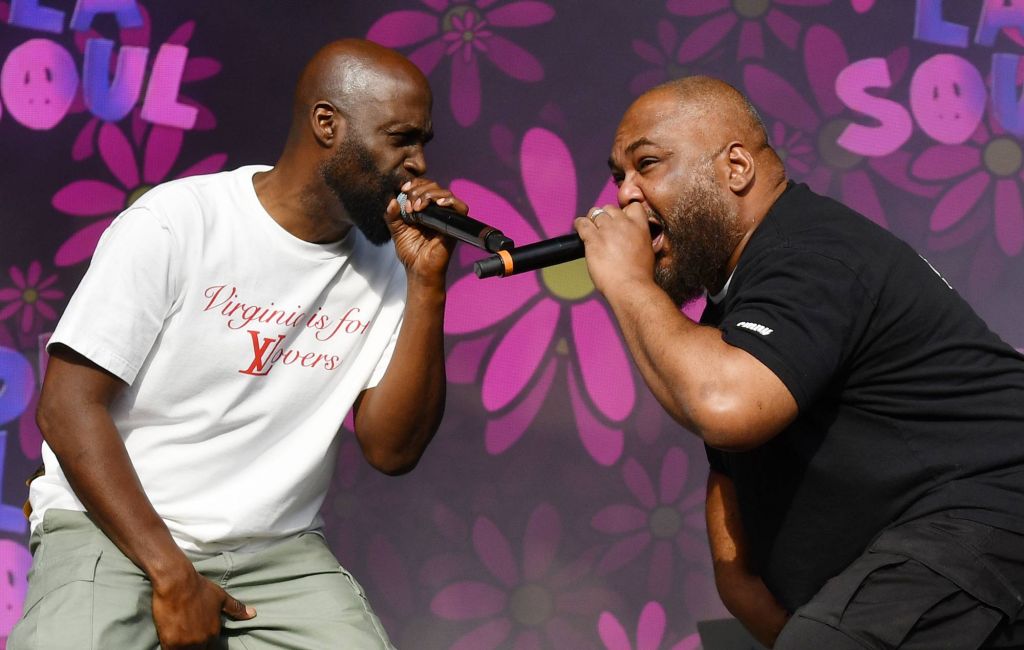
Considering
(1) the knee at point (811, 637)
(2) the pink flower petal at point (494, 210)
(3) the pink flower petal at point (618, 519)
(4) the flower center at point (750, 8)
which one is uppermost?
(4) the flower center at point (750, 8)

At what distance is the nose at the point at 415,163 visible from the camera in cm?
241

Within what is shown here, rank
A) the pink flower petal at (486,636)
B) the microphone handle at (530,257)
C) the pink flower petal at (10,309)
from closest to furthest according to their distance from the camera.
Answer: the microphone handle at (530,257) < the pink flower petal at (10,309) < the pink flower petal at (486,636)

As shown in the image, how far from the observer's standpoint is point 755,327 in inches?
66.4

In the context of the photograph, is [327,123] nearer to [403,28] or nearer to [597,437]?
[403,28]

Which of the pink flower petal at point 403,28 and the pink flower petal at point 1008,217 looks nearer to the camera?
the pink flower petal at point 403,28

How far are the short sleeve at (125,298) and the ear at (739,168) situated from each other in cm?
108

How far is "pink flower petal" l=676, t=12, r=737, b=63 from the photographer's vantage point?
3.19 m

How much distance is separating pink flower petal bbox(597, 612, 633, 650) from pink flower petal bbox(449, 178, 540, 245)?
109cm

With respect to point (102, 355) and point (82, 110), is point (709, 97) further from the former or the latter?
point (82, 110)

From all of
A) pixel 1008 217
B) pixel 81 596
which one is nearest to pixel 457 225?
pixel 81 596

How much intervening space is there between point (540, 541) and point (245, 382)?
1226mm

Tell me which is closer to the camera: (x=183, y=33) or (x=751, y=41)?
(x=183, y=33)

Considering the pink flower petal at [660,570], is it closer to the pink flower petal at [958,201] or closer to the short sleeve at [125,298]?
the pink flower petal at [958,201]

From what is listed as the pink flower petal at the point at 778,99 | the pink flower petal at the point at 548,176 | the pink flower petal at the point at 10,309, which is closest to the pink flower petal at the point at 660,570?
the pink flower petal at the point at 548,176
